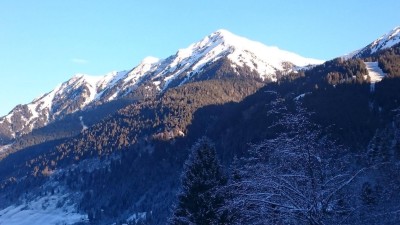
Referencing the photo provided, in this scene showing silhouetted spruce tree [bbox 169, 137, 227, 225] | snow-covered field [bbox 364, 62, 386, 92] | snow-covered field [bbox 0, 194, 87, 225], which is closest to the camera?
silhouetted spruce tree [bbox 169, 137, 227, 225]

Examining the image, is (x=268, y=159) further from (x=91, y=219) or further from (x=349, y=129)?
(x=91, y=219)

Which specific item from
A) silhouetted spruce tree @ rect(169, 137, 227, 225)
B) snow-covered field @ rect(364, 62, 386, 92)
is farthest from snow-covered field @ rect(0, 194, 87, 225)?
silhouetted spruce tree @ rect(169, 137, 227, 225)

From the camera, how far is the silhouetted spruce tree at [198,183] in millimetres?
23094

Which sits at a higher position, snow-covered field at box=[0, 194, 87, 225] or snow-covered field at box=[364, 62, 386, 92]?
snow-covered field at box=[364, 62, 386, 92]

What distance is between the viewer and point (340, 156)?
11.9 metres

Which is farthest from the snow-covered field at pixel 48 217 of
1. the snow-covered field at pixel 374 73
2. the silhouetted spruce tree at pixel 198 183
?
the silhouetted spruce tree at pixel 198 183

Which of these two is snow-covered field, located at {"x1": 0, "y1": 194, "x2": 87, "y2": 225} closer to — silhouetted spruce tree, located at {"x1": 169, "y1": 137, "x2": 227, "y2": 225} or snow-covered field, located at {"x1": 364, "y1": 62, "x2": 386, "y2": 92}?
snow-covered field, located at {"x1": 364, "y1": 62, "x2": 386, "y2": 92}

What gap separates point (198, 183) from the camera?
2381 cm

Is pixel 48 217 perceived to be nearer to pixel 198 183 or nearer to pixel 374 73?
pixel 374 73

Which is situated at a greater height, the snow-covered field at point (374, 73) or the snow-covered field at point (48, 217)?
the snow-covered field at point (374, 73)

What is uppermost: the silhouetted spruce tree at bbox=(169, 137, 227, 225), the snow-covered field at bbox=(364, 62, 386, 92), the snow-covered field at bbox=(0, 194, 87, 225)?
the snow-covered field at bbox=(364, 62, 386, 92)

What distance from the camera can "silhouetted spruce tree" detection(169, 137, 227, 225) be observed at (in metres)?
23.1

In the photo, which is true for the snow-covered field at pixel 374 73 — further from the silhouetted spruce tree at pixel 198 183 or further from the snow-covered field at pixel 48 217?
the silhouetted spruce tree at pixel 198 183

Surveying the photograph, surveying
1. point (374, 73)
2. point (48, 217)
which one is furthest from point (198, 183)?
point (48, 217)
